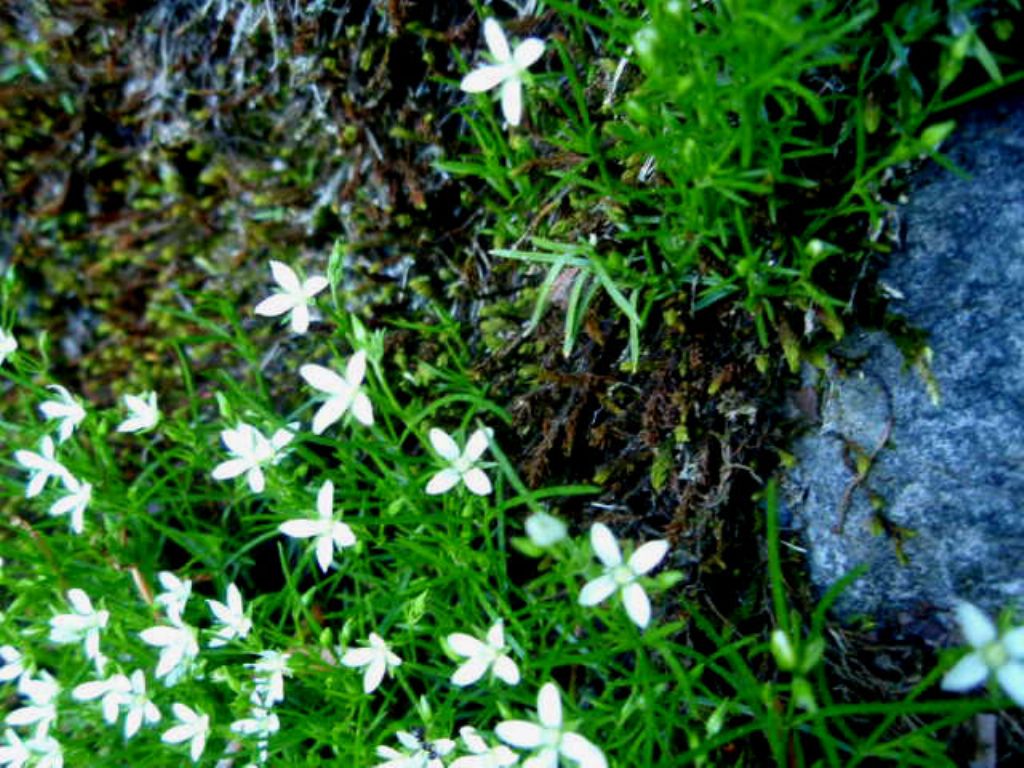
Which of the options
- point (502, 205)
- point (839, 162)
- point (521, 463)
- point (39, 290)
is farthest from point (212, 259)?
point (839, 162)

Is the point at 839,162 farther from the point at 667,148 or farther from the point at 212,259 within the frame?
the point at 212,259

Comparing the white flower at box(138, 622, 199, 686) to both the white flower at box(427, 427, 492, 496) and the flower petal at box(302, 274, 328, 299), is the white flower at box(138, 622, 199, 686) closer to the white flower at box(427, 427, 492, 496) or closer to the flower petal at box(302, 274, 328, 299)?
the white flower at box(427, 427, 492, 496)

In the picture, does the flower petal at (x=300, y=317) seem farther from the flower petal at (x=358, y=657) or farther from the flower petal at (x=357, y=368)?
the flower petal at (x=358, y=657)

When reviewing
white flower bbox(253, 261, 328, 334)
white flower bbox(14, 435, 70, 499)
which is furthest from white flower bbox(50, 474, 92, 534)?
white flower bbox(253, 261, 328, 334)

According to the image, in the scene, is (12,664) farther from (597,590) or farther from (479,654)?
(597,590)

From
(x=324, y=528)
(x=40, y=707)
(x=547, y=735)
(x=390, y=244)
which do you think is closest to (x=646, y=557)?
(x=547, y=735)

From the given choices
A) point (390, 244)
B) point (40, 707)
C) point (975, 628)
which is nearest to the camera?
point (975, 628)
